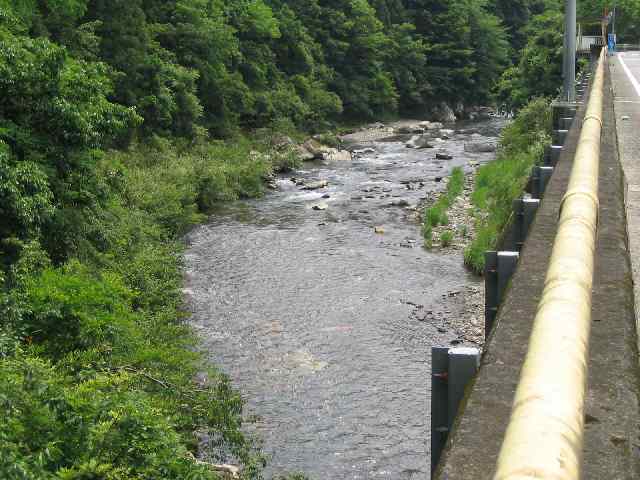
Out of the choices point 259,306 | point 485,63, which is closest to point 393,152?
point 259,306

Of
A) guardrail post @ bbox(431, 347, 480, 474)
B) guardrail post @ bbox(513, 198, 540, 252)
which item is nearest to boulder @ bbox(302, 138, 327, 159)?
guardrail post @ bbox(513, 198, 540, 252)

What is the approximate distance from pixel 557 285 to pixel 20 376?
6.34 metres

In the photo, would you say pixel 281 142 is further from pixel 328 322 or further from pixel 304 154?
pixel 328 322

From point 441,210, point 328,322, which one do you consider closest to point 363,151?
point 441,210

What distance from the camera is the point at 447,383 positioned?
3.27 metres

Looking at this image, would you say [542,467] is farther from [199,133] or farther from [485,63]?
[485,63]

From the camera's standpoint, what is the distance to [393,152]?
1522 inches

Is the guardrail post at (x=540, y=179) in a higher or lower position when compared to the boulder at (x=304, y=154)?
higher

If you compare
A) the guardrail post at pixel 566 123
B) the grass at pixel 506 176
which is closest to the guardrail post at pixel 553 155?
the guardrail post at pixel 566 123

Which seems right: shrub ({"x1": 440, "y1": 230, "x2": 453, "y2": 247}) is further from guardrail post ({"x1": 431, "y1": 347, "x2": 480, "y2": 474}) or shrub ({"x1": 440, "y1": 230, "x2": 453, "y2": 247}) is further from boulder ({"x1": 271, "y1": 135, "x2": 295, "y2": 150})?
guardrail post ({"x1": 431, "y1": 347, "x2": 480, "y2": 474})

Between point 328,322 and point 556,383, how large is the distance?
13.6 metres

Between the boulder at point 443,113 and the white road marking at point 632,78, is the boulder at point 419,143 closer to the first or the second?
the white road marking at point 632,78

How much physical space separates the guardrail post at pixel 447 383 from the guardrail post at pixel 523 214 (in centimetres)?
268

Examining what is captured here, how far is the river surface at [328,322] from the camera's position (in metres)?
11.1
